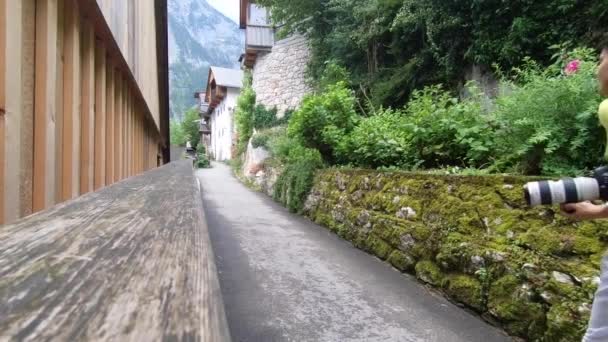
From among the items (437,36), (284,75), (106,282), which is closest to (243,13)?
(284,75)

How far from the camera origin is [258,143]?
16.0 meters

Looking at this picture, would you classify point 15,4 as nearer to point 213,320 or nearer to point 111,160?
point 213,320

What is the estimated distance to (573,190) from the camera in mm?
1544

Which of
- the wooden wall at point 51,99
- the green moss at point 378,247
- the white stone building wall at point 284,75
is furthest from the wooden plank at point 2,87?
the white stone building wall at point 284,75

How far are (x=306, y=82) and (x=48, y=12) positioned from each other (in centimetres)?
1594

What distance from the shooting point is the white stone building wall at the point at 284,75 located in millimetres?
18297

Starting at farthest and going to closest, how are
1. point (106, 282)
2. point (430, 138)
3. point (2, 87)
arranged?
point (430, 138)
point (2, 87)
point (106, 282)

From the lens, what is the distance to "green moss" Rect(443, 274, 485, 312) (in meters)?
3.31

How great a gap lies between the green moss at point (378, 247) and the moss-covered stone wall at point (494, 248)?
12 mm

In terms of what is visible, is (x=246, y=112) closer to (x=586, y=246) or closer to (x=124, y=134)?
(x=124, y=134)

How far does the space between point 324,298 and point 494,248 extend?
1.55m

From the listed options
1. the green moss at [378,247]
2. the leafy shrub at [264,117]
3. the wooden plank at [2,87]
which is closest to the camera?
the wooden plank at [2,87]

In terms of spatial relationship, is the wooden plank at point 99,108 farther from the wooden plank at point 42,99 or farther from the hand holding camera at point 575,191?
the hand holding camera at point 575,191

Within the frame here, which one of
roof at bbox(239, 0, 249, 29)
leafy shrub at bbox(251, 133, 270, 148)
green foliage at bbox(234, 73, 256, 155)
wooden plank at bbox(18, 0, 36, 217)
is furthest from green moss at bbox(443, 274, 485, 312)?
roof at bbox(239, 0, 249, 29)
